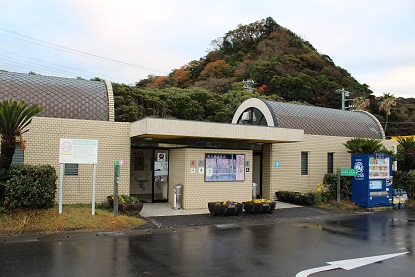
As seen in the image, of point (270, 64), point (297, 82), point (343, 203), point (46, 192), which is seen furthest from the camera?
point (270, 64)

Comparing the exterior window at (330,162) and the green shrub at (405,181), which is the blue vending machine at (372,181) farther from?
the green shrub at (405,181)

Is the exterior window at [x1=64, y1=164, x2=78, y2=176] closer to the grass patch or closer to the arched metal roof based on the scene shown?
the grass patch

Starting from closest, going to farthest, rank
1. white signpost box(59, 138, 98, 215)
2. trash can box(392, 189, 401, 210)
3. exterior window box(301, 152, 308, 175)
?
white signpost box(59, 138, 98, 215)
trash can box(392, 189, 401, 210)
exterior window box(301, 152, 308, 175)

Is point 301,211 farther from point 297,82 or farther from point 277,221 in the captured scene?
point 297,82

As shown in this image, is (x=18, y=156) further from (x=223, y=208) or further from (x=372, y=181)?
(x=372, y=181)

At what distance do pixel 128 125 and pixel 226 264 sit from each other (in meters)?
8.87

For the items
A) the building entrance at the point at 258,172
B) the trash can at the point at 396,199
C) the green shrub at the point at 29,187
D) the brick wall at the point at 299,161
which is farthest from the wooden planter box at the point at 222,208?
the trash can at the point at 396,199

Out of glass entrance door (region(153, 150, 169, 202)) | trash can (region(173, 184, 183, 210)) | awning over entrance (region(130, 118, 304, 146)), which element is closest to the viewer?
awning over entrance (region(130, 118, 304, 146))

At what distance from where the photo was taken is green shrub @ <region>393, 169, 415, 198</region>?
20641 mm

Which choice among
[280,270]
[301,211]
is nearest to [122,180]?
[301,211]

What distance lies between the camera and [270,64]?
60.8 m

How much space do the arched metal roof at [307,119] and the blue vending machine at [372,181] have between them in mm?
4003

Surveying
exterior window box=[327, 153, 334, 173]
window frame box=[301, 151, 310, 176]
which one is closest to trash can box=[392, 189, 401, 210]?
exterior window box=[327, 153, 334, 173]

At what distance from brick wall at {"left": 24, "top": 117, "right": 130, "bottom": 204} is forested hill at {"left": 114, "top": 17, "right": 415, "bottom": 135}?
2219 centimetres
